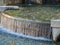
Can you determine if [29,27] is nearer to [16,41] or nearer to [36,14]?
[16,41]

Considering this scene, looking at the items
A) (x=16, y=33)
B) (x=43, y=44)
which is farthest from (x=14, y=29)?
(x=43, y=44)

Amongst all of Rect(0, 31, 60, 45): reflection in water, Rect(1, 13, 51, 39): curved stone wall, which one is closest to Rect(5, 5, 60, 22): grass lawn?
Rect(1, 13, 51, 39): curved stone wall

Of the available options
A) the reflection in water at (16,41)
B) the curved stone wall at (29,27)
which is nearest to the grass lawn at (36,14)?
the curved stone wall at (29,27)

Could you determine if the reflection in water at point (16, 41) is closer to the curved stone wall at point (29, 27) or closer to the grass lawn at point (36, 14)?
the curved stone wall at point (29, 27)

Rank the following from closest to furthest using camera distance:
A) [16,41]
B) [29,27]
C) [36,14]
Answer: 1. [16,41]
2. [29,27]
3. [36,14]

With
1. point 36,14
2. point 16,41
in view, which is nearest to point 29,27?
point 16,41

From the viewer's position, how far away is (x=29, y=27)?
9430mm

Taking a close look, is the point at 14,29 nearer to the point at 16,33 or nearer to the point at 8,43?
the point at 16,33

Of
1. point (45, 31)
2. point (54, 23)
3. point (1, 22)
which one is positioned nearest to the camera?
point (54, 23)

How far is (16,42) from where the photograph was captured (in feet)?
28.8

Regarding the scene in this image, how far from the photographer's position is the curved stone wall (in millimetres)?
9070

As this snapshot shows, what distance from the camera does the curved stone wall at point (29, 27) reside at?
9070 mm

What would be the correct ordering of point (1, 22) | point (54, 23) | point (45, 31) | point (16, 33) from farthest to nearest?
point (1, 22) → point (16, 33) → point (45, 31) → point (54, 23)

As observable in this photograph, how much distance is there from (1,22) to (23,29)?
220 centimetres
